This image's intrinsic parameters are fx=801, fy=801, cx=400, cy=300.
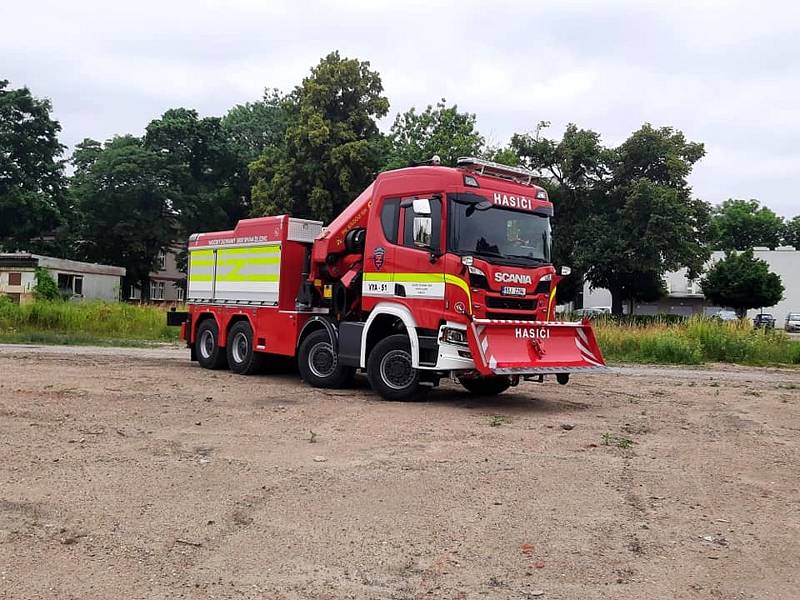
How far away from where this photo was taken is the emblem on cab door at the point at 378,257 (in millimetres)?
12555

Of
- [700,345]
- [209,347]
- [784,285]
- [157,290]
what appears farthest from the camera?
[784,285]

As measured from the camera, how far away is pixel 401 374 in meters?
12.3

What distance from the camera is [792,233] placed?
94.9 metres

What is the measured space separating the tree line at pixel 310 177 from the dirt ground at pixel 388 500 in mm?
25145

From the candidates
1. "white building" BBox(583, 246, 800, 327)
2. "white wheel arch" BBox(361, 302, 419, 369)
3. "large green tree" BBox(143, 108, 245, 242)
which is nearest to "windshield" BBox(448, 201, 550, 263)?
"white wheel arch" BBox(361, 302, 419, 369)

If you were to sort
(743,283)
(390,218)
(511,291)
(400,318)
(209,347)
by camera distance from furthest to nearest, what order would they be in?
(743,283) < (209,347) < (390,218) < (400,318) < (511,291)

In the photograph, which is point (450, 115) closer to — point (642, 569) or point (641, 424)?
point (641, 424)

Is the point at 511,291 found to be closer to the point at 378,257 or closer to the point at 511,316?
the point at 511,316

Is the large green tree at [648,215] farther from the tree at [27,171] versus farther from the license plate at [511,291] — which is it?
the tree at [27,171]

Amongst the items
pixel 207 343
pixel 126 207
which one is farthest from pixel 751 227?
pixel 207 343

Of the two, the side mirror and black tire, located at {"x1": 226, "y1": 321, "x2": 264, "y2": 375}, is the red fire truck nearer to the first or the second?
the side mirror

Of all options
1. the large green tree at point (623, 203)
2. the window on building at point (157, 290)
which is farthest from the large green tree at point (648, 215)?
the window on building at point (157, 290)

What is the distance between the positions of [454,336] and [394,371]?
1.39m

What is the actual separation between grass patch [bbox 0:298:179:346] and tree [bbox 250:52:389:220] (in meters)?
11.5
